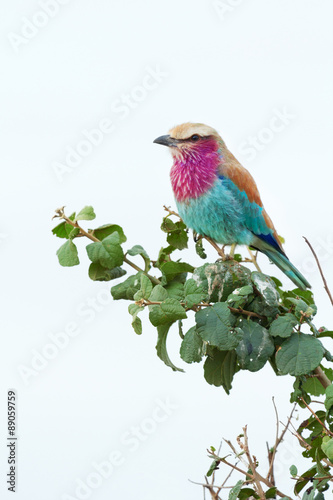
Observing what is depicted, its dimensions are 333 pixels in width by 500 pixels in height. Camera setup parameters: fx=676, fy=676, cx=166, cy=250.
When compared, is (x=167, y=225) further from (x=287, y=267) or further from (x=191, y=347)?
(x=287, y=267)

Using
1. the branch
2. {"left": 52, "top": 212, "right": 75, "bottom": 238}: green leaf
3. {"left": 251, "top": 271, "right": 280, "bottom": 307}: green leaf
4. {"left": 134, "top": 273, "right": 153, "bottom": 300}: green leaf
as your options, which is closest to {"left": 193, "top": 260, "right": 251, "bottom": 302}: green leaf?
{"left": 251, "top": 271, "right": 280, "bottom": 307}: green leaf

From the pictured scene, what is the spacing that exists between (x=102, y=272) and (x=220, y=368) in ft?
2.21

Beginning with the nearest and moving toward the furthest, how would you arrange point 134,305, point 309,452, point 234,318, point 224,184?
point 134,305 → point 234,318 → point 309,452 → point 224,184

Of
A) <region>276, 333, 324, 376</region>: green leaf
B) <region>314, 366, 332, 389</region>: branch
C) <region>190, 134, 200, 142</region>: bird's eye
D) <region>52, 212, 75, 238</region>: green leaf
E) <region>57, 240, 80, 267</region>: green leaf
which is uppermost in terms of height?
<region>190, 134, 200, 142</region>: bird's eye

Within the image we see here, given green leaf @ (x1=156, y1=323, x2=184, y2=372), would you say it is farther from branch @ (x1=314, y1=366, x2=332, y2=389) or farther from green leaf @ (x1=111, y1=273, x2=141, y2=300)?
branch @ (x1=314, y1=366, x2=332, y2=389)

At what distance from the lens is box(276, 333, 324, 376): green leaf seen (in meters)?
2.76

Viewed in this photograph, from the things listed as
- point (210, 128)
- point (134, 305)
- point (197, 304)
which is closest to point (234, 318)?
point (197, 304)

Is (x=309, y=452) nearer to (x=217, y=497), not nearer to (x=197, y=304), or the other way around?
(x=217, y=497)

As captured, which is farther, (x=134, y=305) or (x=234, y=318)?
(x=234, y=318)

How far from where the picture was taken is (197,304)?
9.21 feet

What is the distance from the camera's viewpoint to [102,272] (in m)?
2.99

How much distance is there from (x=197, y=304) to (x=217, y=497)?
30.3 inches

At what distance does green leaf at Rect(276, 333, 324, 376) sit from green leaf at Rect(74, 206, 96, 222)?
39.1 inches

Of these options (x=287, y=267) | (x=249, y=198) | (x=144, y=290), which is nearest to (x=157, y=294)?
(x=144, y=290)
